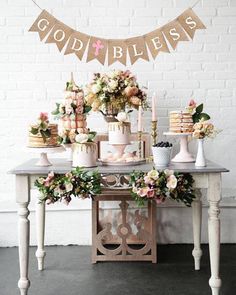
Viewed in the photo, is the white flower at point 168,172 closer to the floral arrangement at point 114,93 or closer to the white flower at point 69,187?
the white flower at point 69,187

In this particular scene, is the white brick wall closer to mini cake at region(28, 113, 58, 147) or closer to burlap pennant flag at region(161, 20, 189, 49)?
burlap pennant flag at region(161, 20, 189, 49)

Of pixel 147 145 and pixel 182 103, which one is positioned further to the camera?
pixel 182 103

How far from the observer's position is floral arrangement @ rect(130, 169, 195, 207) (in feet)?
7.57

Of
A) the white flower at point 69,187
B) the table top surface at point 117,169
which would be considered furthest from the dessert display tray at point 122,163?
the white flower at point 69,187

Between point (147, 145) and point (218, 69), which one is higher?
point (218, 69)

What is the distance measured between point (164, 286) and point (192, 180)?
804 millimetres

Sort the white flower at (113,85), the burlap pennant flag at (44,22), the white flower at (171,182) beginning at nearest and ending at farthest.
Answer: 1. the white flower at (171,182)
2. the white flower at (113,85)
3. the burlap pennant flag at (44,22)

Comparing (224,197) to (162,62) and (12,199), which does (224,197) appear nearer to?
(162,62)

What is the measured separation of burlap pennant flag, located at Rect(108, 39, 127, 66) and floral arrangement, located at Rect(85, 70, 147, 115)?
0.61 m

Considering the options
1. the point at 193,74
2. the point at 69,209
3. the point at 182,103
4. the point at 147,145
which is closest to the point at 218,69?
the point at 193,74

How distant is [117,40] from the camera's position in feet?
11.3

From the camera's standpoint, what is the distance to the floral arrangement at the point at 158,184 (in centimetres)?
231

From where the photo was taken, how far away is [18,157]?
3.50m

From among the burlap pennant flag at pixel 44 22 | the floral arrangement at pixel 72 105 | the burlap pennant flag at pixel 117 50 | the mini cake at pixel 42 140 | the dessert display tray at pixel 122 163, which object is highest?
the burlap pennant flag at pixel 44 22
